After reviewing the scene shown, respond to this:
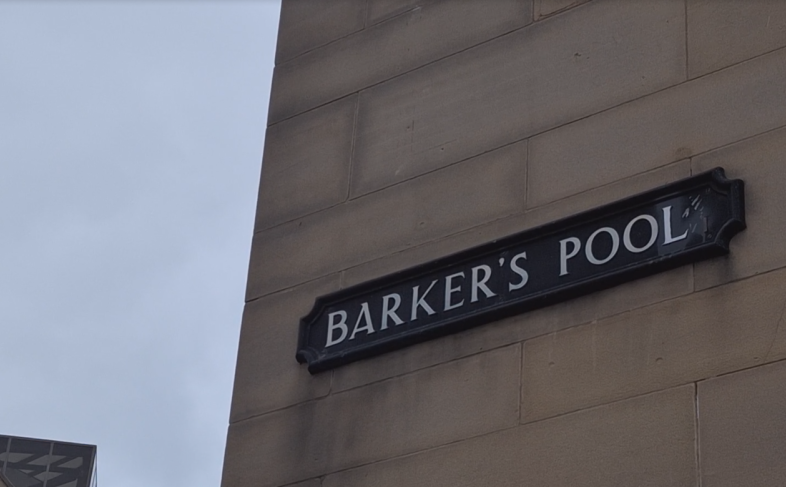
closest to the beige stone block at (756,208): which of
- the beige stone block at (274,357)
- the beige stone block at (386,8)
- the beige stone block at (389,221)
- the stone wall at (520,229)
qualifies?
the stone wall at (520,229)

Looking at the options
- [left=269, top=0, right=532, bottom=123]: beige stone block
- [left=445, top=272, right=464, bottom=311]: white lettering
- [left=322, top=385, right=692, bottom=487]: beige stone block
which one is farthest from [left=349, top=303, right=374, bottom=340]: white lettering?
[left=269, top=0, right=532, bottom=123]: beige stone block

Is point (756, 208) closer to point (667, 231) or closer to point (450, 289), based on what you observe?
point (667, 231)

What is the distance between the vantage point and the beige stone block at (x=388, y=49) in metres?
8.70

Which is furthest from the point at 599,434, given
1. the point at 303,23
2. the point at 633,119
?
the point at 303,23

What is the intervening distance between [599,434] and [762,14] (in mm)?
2265

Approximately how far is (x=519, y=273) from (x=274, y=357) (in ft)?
5.09

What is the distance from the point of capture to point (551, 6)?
838 centimetres

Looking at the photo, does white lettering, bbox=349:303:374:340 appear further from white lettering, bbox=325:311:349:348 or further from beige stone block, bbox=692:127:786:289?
beige stone block, bbox=692:127:786:289

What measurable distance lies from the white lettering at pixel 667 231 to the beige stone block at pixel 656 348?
0.31 m

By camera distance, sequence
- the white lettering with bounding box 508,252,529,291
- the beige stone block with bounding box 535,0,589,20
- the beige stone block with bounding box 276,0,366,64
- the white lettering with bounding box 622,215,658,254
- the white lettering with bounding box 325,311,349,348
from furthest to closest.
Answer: the beige stone block with bounding box 276,0,366,64 < the beige stone block with bounding box 535,0,589,20 < the white lettering with bounding box 325,311,349,348 < the white lettering with bounding box 508,252,529,291 < the white lettering with bounding box 622,215,658,254

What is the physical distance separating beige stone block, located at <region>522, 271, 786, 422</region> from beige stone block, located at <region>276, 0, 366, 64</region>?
3.08m

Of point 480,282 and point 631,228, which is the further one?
point 480,282

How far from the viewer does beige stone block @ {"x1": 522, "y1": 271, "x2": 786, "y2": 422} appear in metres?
6.51

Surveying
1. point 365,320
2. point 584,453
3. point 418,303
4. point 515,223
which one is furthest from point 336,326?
point 584,453
